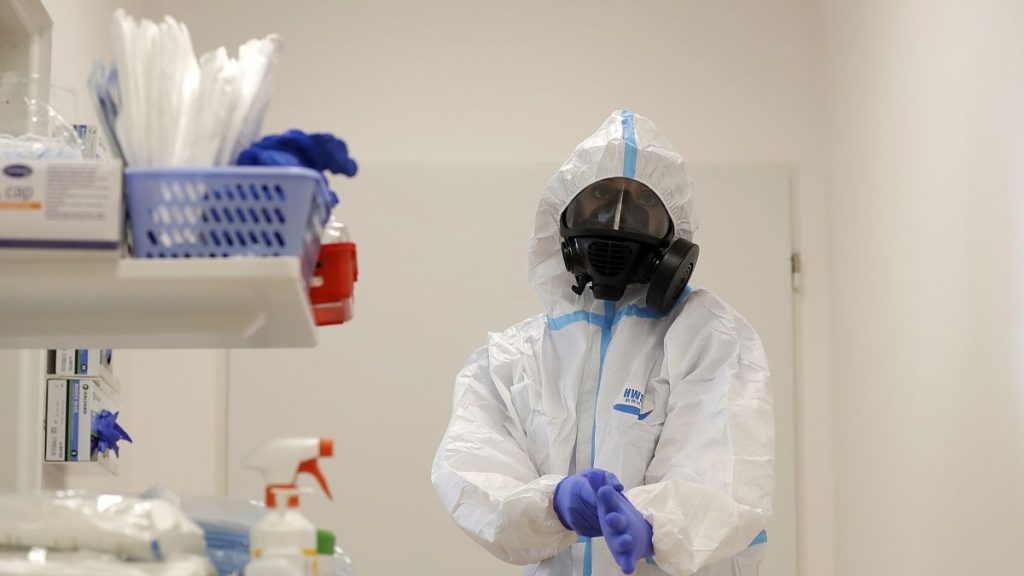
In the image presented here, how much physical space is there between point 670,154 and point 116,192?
1.56 m

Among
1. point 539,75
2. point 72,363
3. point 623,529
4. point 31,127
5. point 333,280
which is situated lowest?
point 623,529

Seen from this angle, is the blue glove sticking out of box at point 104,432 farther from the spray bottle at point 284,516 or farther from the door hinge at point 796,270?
the door hinge at point 796,270

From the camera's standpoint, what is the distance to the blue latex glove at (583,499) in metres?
2.14

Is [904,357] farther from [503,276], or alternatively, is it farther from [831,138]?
[503,276]

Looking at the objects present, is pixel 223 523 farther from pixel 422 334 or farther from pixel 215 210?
pixel 422 334

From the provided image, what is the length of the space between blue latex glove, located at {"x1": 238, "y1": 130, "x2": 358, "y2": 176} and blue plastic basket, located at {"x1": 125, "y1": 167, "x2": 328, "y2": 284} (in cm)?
6

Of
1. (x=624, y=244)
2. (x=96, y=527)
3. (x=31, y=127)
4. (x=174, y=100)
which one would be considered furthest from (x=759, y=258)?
(x=96, y=527)

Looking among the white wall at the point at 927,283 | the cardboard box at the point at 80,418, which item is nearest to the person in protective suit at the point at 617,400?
the white wall at the point at 927,283

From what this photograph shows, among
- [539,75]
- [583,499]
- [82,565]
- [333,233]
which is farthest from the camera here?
[539,75]

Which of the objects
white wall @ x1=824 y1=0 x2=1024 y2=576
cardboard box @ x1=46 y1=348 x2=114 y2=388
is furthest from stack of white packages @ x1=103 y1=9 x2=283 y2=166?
white wall @ x1=824 y1=0 x2=1024 y2=576

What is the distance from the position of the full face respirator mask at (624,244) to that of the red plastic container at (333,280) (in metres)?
1.10

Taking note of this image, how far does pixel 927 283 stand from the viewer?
292cm

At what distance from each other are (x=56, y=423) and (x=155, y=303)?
1.49m

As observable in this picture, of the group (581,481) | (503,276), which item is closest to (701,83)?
(503,276)
